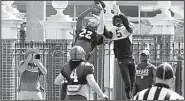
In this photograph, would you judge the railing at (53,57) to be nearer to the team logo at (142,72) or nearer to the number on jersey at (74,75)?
the team logo at (142,72)

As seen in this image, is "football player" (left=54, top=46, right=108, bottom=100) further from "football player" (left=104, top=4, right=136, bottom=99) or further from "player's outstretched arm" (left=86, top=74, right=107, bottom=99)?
"football player" (left=104, top=4, right=136, bottom=99)

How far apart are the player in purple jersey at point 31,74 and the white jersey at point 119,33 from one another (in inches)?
52.8

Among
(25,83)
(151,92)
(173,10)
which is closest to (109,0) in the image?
(25,83)

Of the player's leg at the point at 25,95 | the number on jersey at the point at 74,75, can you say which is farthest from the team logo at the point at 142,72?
the number on jersey at the point at 74,75

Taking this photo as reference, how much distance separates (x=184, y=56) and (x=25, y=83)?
3452 mm

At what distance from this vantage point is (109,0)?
744 inches

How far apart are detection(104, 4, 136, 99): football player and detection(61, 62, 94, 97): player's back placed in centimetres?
201

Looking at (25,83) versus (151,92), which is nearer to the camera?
(151,92)

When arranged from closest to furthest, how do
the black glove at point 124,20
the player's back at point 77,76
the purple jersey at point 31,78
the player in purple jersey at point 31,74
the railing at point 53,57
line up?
the player's back at point 77,76 < the black glove at point 124,20 < the player in purple jersey at point 31,74 < the purple jersey at point 31,78 < the railing at point 53,57

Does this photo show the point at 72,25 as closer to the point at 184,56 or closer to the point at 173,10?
the point at 184,56

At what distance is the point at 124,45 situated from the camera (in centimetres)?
1380

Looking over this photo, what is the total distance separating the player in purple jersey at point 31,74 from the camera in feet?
45.9

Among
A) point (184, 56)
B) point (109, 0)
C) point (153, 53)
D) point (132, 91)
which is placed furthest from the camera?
point (109, 0)

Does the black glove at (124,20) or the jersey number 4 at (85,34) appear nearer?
the black glove at (124,20)
